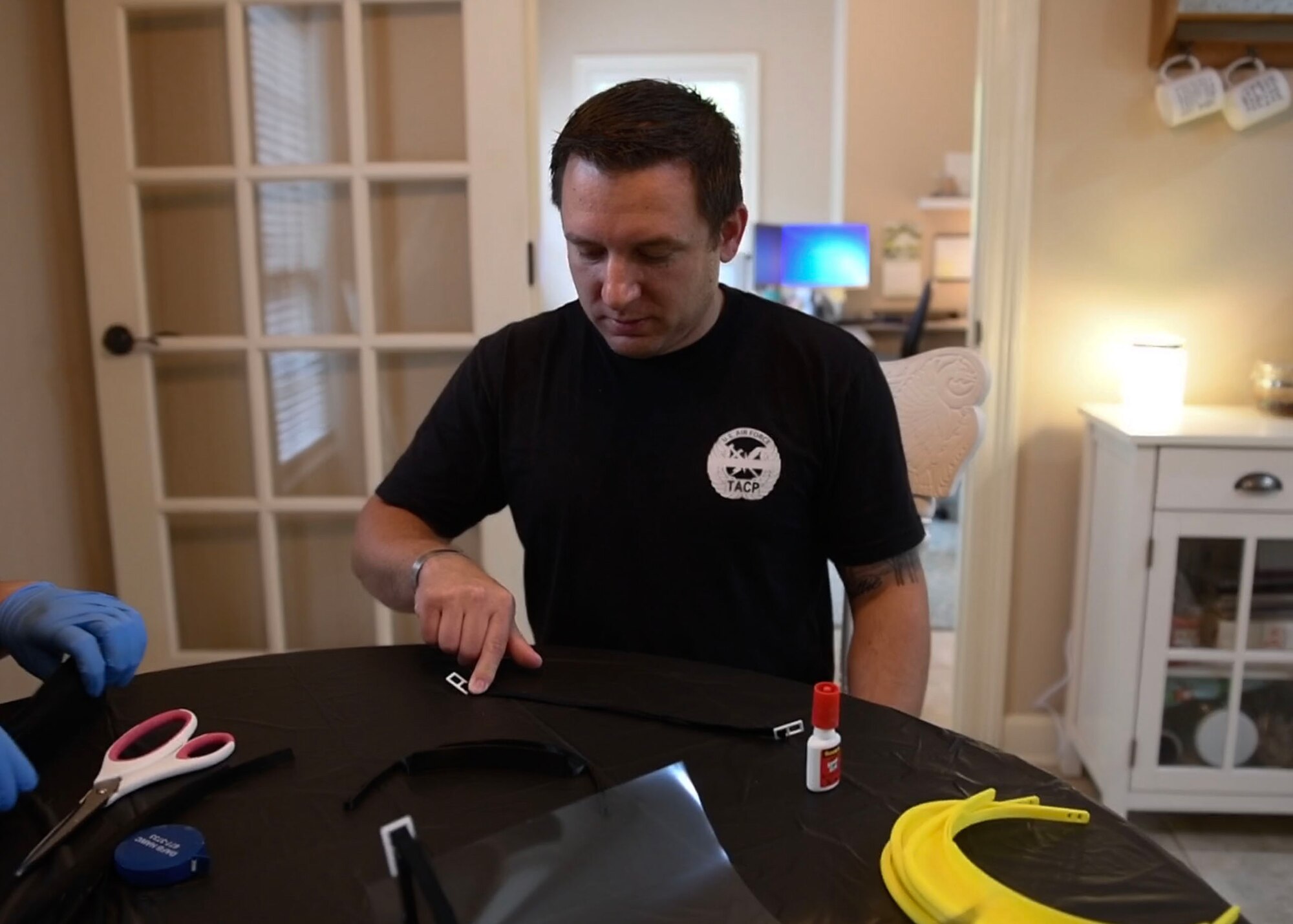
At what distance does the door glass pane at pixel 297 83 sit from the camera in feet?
7.23

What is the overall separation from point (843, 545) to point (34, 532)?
171cm

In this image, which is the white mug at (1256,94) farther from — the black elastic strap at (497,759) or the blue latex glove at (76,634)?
the blue latex glove at (76,634)

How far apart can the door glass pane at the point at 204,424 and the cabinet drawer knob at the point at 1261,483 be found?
1.98 metres

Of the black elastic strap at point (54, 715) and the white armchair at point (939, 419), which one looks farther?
the white armchair at point (939, 419)

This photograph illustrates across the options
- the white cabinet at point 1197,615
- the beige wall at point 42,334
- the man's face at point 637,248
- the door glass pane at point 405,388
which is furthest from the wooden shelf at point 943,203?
the man's face at point 637,248

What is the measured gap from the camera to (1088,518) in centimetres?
222

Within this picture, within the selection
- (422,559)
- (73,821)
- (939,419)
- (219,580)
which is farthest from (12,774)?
(219,580)

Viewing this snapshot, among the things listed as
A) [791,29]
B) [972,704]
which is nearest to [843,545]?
[972,704]

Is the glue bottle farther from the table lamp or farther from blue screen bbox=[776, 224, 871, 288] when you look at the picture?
blue screen bbox=[776, 224, 871, 288]

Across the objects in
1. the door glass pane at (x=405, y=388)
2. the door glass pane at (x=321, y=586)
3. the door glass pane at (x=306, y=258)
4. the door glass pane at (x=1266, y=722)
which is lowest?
the door glass pane at (x=1266, y=722)

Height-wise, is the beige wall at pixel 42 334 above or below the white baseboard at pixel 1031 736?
above

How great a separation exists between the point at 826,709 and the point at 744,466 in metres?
0.50

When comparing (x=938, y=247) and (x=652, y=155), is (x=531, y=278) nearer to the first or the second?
(x=652, y=155)

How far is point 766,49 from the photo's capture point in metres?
5.94
